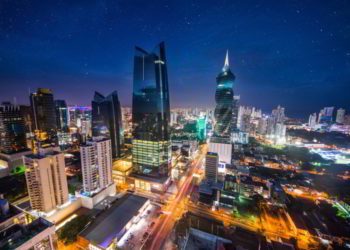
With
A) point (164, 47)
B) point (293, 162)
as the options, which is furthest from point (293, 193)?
point (164, 47)

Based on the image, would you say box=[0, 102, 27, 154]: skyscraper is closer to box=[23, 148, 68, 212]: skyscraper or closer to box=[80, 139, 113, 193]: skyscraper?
box=[23, 148, 68, 212]: skyscraper

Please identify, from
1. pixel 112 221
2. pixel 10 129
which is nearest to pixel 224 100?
pixel 112 221

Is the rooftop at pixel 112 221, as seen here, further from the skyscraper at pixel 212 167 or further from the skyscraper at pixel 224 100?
the skyscraper at pixel 224 100

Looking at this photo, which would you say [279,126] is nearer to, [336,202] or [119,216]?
[336,202]

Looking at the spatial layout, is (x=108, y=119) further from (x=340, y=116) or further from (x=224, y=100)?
(x=340, y=116)

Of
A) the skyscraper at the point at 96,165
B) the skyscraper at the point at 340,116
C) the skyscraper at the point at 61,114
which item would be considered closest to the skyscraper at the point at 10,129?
the skyscraper at the point at 61,114
